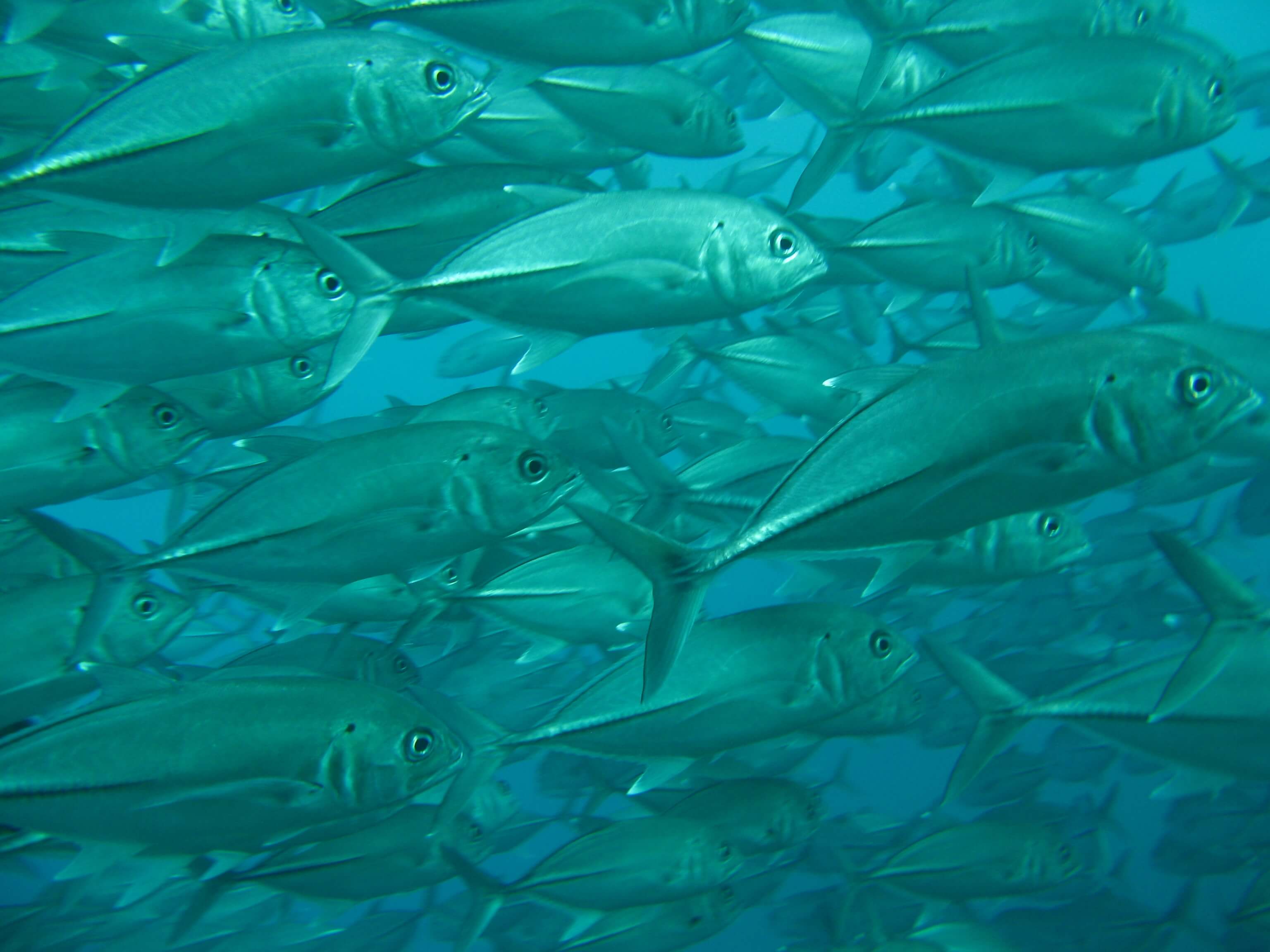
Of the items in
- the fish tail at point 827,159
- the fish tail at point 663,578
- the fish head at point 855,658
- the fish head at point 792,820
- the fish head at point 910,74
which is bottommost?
the fish head at point 792,820

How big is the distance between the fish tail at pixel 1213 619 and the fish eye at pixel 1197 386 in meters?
0.37

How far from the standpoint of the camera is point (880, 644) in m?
2.61

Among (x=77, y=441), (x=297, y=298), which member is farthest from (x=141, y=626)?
(x=297, y=298)

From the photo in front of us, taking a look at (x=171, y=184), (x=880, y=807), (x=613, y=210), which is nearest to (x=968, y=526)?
(x=613, y=210)

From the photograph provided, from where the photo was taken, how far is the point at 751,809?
3322 millimetres

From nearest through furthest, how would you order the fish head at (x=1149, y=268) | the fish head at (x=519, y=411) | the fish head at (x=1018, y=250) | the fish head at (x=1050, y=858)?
the fish head at (x=519, y=411)
the fish head at (x=1018, y=250)
the fish head at (x=1050, y=858)
the fish head at (x=1149, y=268)

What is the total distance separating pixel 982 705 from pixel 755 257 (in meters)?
1.57

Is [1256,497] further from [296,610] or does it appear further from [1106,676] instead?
[296,610]

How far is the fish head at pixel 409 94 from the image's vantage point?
2.20 metres

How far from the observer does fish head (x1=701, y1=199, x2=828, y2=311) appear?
2.51 meters

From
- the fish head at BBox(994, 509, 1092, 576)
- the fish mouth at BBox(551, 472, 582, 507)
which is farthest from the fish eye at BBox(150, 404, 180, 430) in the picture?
the fish head at BBox(994, 509, 1092, 576)

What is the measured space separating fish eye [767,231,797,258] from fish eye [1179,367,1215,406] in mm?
1252

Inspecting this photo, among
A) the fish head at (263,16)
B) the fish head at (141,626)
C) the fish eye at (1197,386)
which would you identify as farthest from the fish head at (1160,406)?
the fish head at (263,16)

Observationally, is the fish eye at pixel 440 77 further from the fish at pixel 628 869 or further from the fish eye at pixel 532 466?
the fish at pixel 628 869
